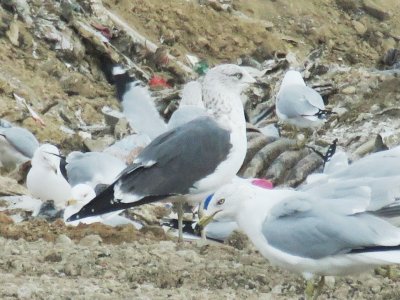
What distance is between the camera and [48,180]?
25.8 feet

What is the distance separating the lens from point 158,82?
14.7m

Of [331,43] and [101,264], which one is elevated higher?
[101,264]

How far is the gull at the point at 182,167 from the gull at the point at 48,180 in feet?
5.82

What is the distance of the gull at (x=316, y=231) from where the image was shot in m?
4.02

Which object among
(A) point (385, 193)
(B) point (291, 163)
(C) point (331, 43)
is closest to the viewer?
(A) point (385, 193)

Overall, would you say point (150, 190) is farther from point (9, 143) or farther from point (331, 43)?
point (331, 43)

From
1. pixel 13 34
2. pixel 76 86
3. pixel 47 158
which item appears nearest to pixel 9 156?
pixel 47 158

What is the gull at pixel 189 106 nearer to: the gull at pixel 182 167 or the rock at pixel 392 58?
the gull at pixel 182 167

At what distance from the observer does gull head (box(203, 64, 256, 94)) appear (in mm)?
6281

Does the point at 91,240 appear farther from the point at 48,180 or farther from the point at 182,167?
the point at 48,180

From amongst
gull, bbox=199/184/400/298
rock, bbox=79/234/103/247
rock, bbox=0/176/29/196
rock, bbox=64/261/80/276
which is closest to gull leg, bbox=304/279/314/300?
gull, bbox=199/184/400/298

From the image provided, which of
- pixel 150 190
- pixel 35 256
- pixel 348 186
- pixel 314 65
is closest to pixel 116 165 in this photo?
pixel 150 190

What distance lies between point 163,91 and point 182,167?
7.66m

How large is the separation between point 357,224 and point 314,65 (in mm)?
10044
